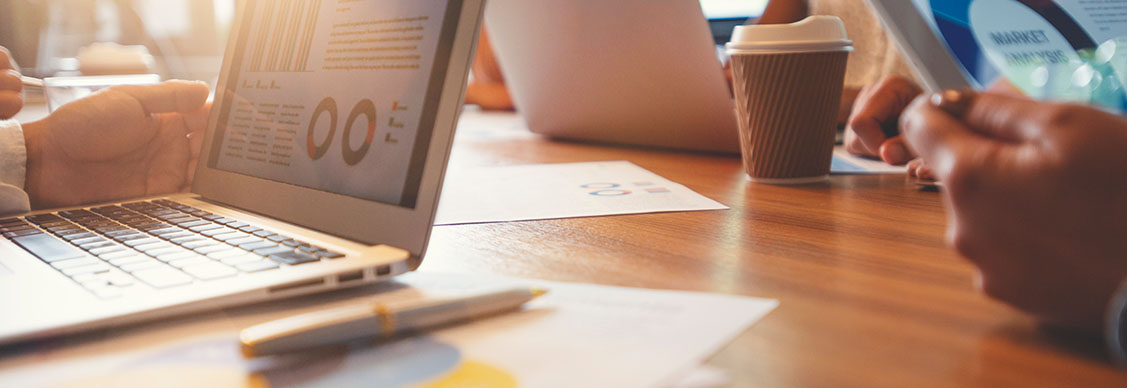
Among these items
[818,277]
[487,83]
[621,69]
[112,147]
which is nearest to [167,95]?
[112,147]

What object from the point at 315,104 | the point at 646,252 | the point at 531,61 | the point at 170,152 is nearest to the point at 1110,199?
the point at 646,252

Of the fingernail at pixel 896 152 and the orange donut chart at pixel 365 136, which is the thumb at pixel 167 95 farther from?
the fingernail at pixel 896 152

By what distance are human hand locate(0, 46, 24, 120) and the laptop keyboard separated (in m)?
0.36

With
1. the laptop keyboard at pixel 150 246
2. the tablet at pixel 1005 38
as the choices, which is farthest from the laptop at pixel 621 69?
the laptop keyboard at pixel 150 246

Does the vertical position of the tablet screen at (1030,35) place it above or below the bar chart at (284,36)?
above

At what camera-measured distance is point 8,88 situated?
0.93 metres

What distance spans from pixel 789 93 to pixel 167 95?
1.96 ft

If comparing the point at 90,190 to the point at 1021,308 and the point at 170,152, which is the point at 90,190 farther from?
the point at 1021,308

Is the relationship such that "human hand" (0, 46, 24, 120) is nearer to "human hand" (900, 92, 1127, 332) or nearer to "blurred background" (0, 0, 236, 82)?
"human hand" (900, 92, 1127, 332)

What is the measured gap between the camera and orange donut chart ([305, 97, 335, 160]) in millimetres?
556

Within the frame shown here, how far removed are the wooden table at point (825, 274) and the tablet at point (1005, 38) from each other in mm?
109

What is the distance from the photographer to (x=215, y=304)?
1.23ft

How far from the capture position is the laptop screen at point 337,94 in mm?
473

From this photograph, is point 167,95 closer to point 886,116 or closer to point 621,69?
point 621,69
